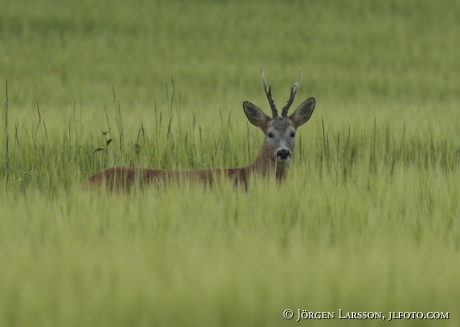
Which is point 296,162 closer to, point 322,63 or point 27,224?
point 27,224

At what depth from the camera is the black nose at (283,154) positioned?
21.6ft

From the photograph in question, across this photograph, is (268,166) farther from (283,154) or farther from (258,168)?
(283,154)

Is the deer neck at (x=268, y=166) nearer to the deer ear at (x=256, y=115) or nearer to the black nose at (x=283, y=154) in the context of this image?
the black nose at (x=283, y=154)

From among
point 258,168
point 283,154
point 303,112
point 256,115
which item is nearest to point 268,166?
point 258,168

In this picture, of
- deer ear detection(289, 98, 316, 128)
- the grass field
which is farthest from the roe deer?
the grass field

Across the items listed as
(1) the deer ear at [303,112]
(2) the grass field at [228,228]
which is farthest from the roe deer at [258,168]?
(2) the grass field at [228,228]

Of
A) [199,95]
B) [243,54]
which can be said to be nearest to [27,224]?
[199,95]

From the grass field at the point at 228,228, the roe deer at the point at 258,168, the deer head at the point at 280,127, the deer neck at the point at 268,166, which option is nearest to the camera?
the grass field at the point at 228,228

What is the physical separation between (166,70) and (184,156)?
10.0m

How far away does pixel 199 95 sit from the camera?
1545cm

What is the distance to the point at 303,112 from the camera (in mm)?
7246

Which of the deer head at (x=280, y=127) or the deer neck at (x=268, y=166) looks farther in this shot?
the deer neck at (x=268, y=166)

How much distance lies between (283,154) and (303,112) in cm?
79

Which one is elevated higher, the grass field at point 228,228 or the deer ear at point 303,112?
the deer ear at point 303,112
